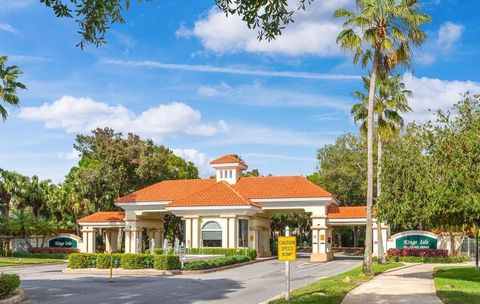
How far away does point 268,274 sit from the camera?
33188mm

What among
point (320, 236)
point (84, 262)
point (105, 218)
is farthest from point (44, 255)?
point (320, 236)

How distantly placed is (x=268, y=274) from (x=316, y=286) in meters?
10.2

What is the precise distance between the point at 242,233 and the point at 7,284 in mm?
31768

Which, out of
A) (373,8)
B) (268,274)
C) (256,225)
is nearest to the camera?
(373,8)

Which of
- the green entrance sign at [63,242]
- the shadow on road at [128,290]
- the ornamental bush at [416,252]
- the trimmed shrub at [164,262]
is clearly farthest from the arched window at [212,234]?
the shadow on road at [128,290]

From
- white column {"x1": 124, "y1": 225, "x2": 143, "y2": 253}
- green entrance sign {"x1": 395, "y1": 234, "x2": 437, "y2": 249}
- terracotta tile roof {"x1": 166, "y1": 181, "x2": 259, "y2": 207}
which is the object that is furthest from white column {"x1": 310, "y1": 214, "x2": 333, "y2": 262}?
white column {"x1": 124, "y1": 225, "x2": 143, "y2": 253}

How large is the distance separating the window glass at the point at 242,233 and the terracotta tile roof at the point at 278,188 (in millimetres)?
3307

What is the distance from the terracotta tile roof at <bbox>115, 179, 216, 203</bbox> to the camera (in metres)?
55.5

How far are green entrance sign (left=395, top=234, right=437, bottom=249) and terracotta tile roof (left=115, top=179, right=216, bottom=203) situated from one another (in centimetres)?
1765

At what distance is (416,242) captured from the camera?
50.3 m

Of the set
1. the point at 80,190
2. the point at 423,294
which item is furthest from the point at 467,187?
the point at 80,190

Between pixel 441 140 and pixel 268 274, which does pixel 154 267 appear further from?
pixel 441 140

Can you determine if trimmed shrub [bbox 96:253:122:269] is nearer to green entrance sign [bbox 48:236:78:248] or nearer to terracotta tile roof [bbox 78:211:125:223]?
terracotta tile roof [bbox 78:211:125:223]

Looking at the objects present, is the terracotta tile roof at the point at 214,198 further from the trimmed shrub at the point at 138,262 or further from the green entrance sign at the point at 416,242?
the trimmed shrub at the point at 138,262
